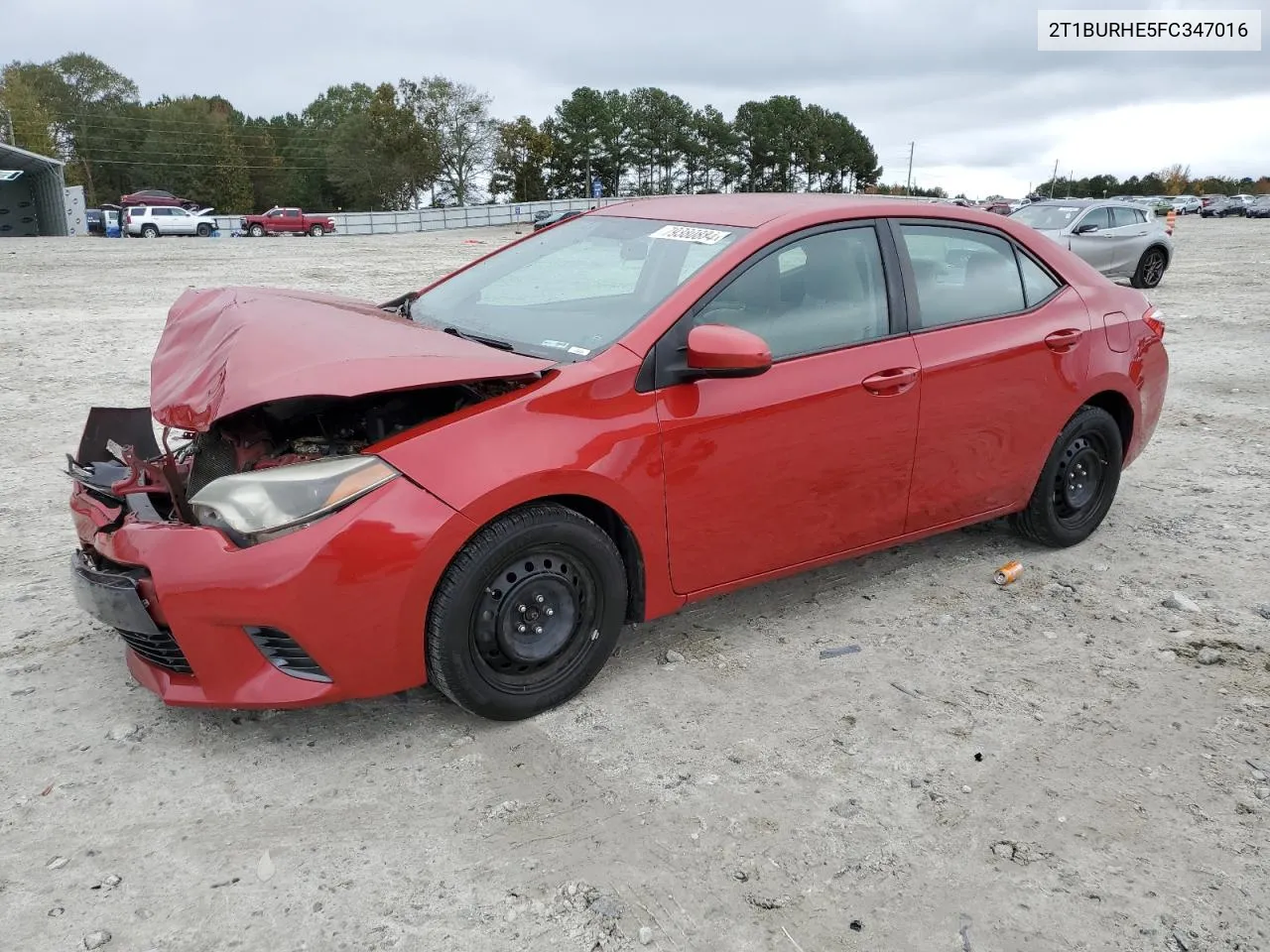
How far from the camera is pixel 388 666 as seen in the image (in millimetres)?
2889

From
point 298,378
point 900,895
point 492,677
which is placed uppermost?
point 298,378

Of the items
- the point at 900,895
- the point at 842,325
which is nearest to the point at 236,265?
the point at 842,325

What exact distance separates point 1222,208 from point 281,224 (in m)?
55.3

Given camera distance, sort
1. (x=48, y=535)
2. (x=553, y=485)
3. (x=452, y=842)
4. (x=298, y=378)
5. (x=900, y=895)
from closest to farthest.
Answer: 1. (x=900, y=895)
2. (x=452, y=842)
3. (x=298, y=378)
4. (x=553, y=485)
5. (x=48, y=535)

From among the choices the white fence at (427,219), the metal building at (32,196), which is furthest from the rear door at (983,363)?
the metal building at (32,196)

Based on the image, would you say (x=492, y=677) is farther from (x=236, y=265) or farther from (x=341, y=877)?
(x=236, y=265)

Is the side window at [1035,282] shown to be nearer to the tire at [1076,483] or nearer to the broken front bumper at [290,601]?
the tire at [1076,483]

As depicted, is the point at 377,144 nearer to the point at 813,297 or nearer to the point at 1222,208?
the point at 1222,208

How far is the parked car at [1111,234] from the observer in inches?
629

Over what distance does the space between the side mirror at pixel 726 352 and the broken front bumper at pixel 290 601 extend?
918 millimetres

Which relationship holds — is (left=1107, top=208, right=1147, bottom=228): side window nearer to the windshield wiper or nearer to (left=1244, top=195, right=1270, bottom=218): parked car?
the windshield wiper

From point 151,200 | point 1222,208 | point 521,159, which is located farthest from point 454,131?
point 1222,208

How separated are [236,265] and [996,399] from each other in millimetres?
21395

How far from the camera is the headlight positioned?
2754 millimetres
